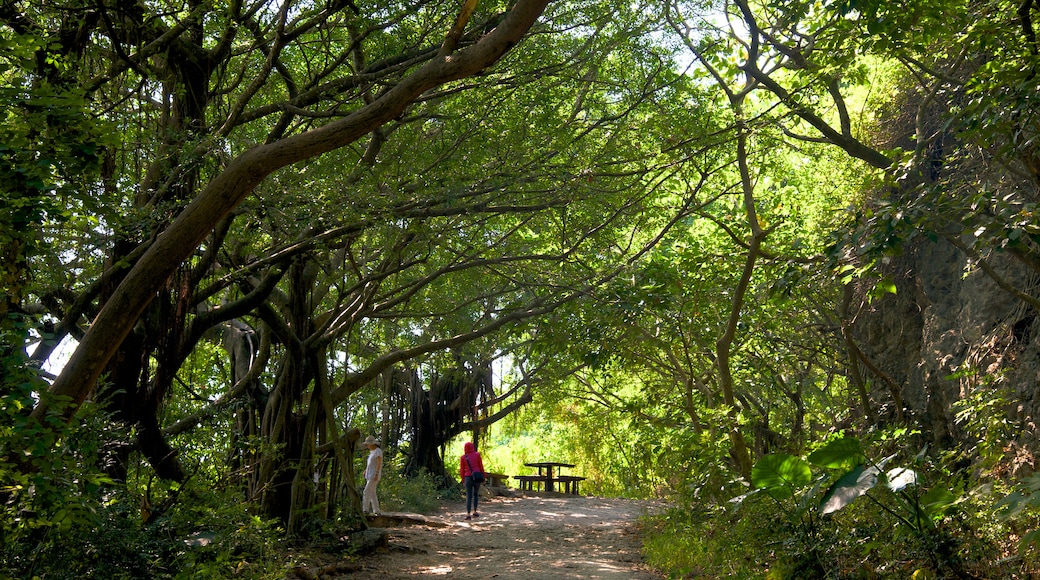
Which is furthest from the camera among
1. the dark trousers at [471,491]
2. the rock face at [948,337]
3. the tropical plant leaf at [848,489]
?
the dark trousers at [471,491]

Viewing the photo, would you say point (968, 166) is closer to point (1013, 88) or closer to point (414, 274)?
point (1013, 88)

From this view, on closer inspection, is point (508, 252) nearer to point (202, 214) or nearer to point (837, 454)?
point (837, 454)

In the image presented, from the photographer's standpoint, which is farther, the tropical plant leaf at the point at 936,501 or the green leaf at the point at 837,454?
the green leaf at the point at 837,454

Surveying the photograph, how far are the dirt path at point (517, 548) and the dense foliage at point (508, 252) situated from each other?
841mm

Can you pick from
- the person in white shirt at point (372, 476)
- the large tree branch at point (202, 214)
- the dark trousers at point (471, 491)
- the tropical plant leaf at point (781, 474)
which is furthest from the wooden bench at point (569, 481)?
the large tree branch at point (202, 214)

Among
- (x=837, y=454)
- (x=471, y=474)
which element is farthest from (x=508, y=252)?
(x=837, y=454)

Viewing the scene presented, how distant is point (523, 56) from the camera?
8.68 meters

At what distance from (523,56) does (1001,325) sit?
549 cm

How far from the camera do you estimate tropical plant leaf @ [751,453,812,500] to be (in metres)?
5.65

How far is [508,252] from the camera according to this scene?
11562 millimetres

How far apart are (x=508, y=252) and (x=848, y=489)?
7245mm

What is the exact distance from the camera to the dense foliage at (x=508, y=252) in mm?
4438

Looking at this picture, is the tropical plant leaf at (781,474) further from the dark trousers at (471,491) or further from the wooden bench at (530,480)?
the wooden bench at (530,480)

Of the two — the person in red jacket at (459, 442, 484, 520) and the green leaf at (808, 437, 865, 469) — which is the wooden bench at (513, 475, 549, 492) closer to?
Result: the person in red jacket at (459, 442, 484, 520)
